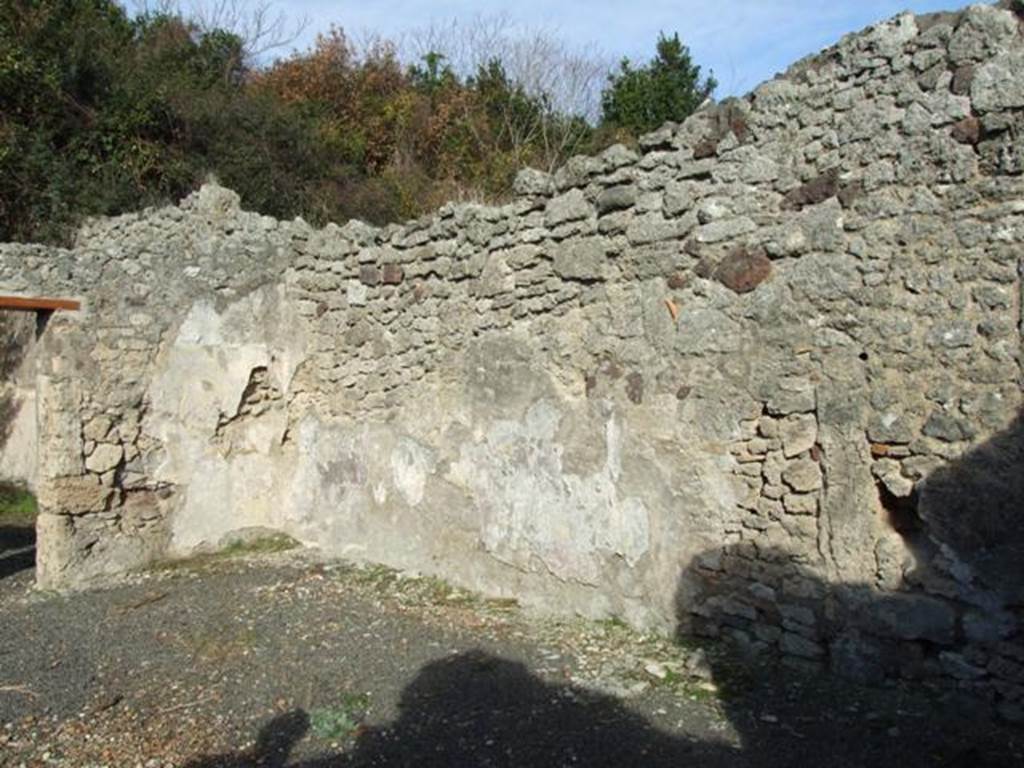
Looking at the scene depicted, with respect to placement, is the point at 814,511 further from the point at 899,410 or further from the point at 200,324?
the point at 200,324

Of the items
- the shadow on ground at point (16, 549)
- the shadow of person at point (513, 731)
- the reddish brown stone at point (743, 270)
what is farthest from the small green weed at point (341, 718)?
the shadow on ground at point (16, 549)

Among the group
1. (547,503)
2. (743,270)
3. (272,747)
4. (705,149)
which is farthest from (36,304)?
(743,270)

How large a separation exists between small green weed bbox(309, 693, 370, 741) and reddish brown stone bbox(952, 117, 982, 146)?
3235mm

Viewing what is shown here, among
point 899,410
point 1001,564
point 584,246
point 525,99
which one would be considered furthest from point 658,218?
point 525,99

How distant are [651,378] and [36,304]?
402 cm

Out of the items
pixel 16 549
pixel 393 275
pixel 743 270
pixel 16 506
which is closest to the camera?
pixel 743 270

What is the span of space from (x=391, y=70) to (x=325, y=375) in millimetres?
12064

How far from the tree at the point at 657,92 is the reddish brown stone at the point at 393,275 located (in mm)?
10118

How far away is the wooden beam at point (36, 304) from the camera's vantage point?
5.88 metres

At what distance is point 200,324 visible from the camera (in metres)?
6.46

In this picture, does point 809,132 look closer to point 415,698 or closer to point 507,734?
point 507,734

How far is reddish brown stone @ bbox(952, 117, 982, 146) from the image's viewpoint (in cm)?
348

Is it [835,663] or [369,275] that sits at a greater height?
[369,275]

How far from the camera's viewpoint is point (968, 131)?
3498 mm
